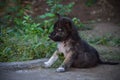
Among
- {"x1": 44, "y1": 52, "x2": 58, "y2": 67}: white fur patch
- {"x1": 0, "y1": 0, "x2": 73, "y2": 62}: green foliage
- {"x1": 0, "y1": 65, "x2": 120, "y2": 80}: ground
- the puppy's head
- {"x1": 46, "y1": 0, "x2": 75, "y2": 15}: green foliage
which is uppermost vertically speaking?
{"x1": 46, "y1": 0, "x2": 75, "y2": 15}: green foliage

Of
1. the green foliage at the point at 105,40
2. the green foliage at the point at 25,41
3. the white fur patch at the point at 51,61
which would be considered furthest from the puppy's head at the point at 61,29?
the green foliage at the point at 105,40

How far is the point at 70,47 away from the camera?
6.09m

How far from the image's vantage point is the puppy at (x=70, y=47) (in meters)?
6.01

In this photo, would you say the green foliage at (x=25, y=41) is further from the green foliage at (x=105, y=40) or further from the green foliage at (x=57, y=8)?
the green foliage at (x=105, y=40)

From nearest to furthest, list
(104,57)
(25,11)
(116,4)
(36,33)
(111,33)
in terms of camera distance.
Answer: (104,57), (36,33), (111,33), (25,11), (116,4)

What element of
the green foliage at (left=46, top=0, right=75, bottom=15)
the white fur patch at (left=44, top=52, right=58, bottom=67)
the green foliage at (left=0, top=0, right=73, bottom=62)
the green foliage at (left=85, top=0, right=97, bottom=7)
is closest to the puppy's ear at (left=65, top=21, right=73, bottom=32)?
the white fur patch at (left=44, top=52, right=58, bottom=67)

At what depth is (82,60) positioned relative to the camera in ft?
20.1

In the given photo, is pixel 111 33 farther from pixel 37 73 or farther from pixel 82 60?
pixel 37 73

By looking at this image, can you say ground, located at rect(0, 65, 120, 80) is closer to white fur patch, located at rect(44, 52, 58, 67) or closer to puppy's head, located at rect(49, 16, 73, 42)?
white fur patch, located at rect(44, 52, 58, 67)

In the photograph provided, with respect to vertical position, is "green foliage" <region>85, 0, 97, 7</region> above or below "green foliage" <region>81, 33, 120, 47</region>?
above

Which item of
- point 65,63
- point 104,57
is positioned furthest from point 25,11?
point 65,63

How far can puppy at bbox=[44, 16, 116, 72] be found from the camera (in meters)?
6.01

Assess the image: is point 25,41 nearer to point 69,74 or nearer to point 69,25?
point 69,25

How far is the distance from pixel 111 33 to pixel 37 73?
143 inches
